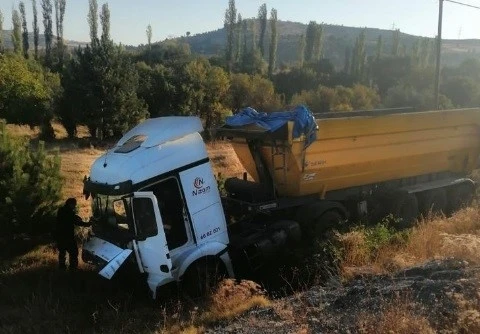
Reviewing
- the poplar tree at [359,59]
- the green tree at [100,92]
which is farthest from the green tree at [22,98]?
the poplar tree at [359,59]

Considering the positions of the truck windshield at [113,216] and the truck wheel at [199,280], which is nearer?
the truck windshield at [113,216]

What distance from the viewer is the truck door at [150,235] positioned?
21.3 feet

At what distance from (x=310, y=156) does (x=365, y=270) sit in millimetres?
2448

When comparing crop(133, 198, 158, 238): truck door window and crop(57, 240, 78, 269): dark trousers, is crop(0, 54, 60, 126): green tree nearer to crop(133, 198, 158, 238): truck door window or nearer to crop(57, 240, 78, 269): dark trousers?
crop(57, 240, 78, 269): dark trousers

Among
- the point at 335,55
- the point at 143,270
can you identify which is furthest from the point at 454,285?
the point at 335,55

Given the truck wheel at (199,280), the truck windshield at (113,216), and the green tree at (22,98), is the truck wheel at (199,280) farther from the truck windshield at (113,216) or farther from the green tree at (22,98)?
the green tree at (22,98)

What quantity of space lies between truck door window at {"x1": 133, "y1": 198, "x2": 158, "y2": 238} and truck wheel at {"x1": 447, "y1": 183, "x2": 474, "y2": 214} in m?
8.39

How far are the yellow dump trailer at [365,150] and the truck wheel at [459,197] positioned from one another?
1.83ft

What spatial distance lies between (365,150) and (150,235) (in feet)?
16.6

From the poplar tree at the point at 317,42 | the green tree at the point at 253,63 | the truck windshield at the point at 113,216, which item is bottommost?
the truck windshield at the point at 113,216

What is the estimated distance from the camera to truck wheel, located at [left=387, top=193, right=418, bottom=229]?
10.1 m

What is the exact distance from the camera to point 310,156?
848 cm

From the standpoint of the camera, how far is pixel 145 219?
6.50m

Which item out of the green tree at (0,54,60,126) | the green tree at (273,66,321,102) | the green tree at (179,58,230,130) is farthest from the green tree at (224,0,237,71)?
the green tree at (0,54,60,126)
